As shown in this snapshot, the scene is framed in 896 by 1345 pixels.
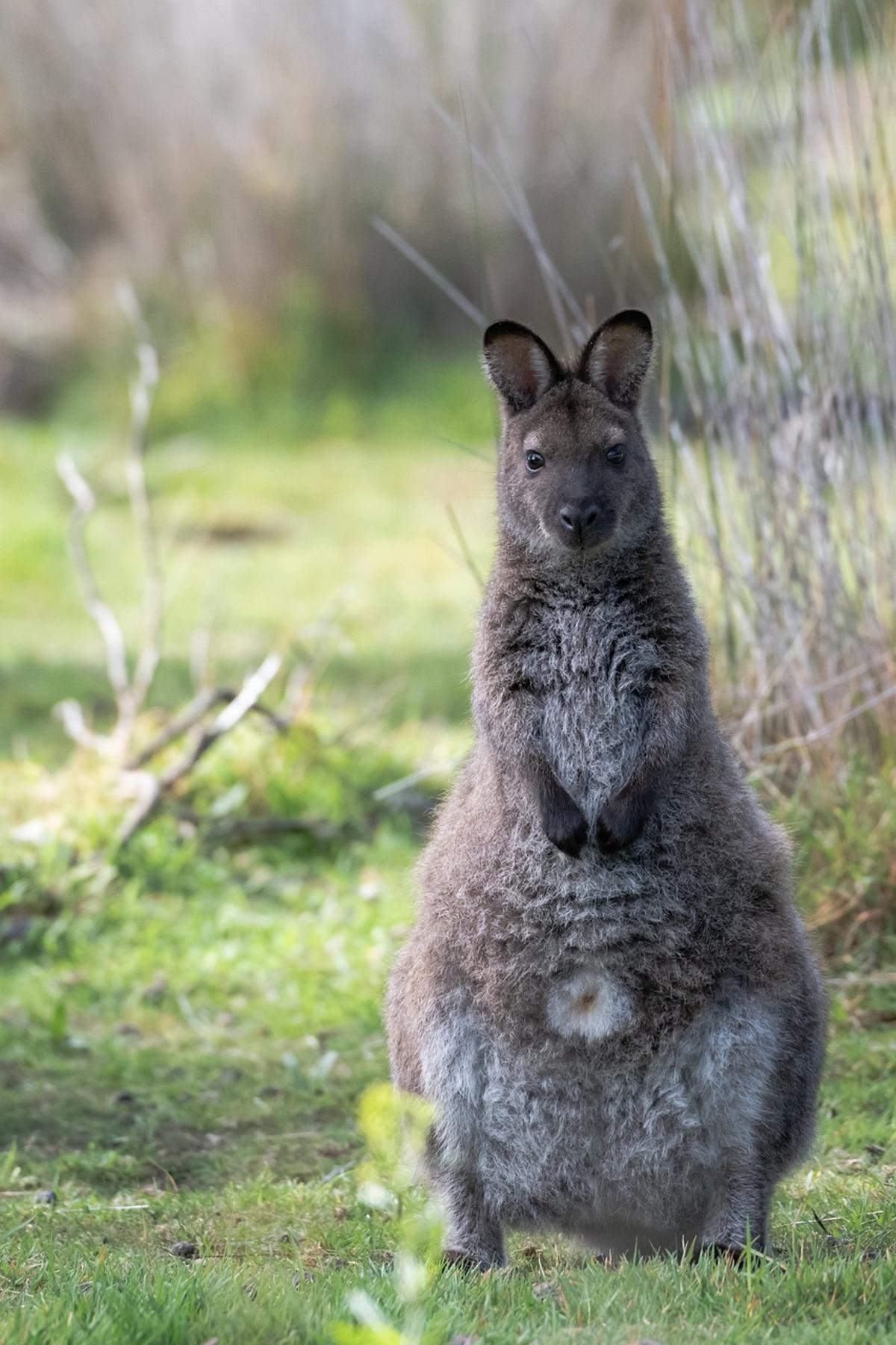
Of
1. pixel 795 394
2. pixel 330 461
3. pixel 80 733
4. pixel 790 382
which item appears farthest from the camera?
pixel 330 461

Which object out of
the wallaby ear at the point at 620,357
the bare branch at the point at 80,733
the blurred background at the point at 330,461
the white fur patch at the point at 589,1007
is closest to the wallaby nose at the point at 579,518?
the wallaby ear at the point at 620,357

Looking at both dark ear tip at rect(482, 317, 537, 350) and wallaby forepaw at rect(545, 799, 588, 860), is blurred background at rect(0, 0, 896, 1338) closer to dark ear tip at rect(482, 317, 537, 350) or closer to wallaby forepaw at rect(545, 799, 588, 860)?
dark ear tip at rect(482, 317, 537, 350)

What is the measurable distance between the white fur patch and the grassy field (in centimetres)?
41

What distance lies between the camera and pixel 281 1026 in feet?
17.1

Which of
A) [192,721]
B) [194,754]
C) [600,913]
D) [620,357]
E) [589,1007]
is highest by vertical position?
[620,357]

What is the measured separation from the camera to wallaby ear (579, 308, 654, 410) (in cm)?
336

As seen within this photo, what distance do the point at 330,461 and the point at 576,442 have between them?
26.2ft

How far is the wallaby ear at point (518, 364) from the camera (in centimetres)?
337

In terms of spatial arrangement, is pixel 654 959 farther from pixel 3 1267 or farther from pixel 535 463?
pixel 3 1267

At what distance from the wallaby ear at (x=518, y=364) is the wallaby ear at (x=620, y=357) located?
69mm

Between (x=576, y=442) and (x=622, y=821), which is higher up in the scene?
(x=576, y=442)

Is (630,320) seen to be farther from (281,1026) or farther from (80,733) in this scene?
(80,733)

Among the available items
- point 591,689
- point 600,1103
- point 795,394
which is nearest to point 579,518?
point 591,689

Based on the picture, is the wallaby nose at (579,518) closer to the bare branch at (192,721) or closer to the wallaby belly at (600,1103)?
the wallaby belly at (600,1103)
